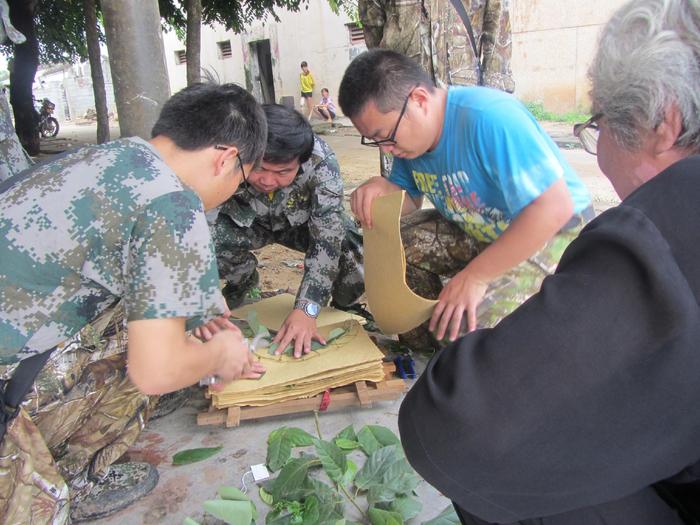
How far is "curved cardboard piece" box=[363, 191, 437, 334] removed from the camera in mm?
2371

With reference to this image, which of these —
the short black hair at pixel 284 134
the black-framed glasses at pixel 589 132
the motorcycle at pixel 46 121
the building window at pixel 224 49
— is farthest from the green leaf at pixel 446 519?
the building window at pixel 224 49

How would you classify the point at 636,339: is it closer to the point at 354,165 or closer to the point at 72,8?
the point at 354,165

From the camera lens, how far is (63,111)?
31.2m

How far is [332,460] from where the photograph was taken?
75.2 inches

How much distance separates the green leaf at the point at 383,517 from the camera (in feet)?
5.70

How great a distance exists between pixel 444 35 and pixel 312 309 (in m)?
1.81

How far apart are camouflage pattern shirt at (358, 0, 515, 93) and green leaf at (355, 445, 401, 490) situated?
7.45 feet

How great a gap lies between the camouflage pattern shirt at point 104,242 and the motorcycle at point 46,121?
17.6 metres

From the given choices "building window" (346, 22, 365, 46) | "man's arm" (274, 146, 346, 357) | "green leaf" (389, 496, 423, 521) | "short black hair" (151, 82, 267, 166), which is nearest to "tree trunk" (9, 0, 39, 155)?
"building window" (346, 22, 365, 46)

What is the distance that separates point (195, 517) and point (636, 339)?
1.58 meters

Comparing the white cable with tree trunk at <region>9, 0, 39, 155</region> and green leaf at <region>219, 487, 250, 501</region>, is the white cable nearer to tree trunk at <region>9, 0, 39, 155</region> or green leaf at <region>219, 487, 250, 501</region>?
green leaf at <region>219, 487, 250, 501</region>

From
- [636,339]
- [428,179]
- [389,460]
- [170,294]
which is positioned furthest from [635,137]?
[428,179]

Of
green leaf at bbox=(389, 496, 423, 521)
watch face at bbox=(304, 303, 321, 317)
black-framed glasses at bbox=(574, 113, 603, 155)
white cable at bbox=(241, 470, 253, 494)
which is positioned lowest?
white cable at bbox=(241, 470, 253, 494)

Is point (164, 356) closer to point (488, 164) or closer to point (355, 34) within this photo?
point (488, 164)
